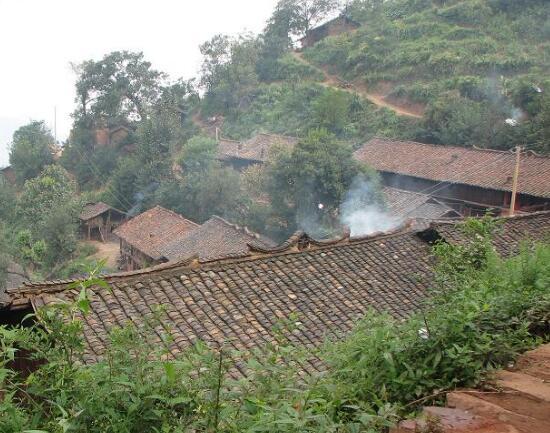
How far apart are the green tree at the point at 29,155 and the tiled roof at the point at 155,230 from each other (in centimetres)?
1697

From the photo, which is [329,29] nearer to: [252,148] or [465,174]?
[252,148]

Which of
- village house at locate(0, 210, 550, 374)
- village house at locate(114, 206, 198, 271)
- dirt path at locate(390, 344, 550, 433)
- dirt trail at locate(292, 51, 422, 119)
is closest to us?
dirt path at locate(390, 344, 550, 433)

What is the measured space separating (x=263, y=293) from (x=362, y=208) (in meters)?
13.3

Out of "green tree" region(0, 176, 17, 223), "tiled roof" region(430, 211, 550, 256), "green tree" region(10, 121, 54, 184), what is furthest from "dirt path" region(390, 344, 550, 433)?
"green tree" region(10, 121, 54, 184)

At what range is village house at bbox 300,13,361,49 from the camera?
51.1 meters

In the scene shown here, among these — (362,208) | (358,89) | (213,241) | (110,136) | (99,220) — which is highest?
(358,89)

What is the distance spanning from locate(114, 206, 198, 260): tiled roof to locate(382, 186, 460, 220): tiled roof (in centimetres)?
839

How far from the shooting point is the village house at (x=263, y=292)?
22.9 ft

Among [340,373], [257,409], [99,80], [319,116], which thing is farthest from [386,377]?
[99,80]

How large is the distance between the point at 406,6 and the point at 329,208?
1379 inches

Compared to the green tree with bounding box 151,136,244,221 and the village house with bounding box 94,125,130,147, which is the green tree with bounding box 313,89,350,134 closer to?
the green tree with bounding box 151,136,244,221

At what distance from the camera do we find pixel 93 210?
31250mm

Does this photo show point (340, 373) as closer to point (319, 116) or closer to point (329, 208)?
point (329, 208)

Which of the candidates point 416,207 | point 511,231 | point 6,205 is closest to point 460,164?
point 416,207
